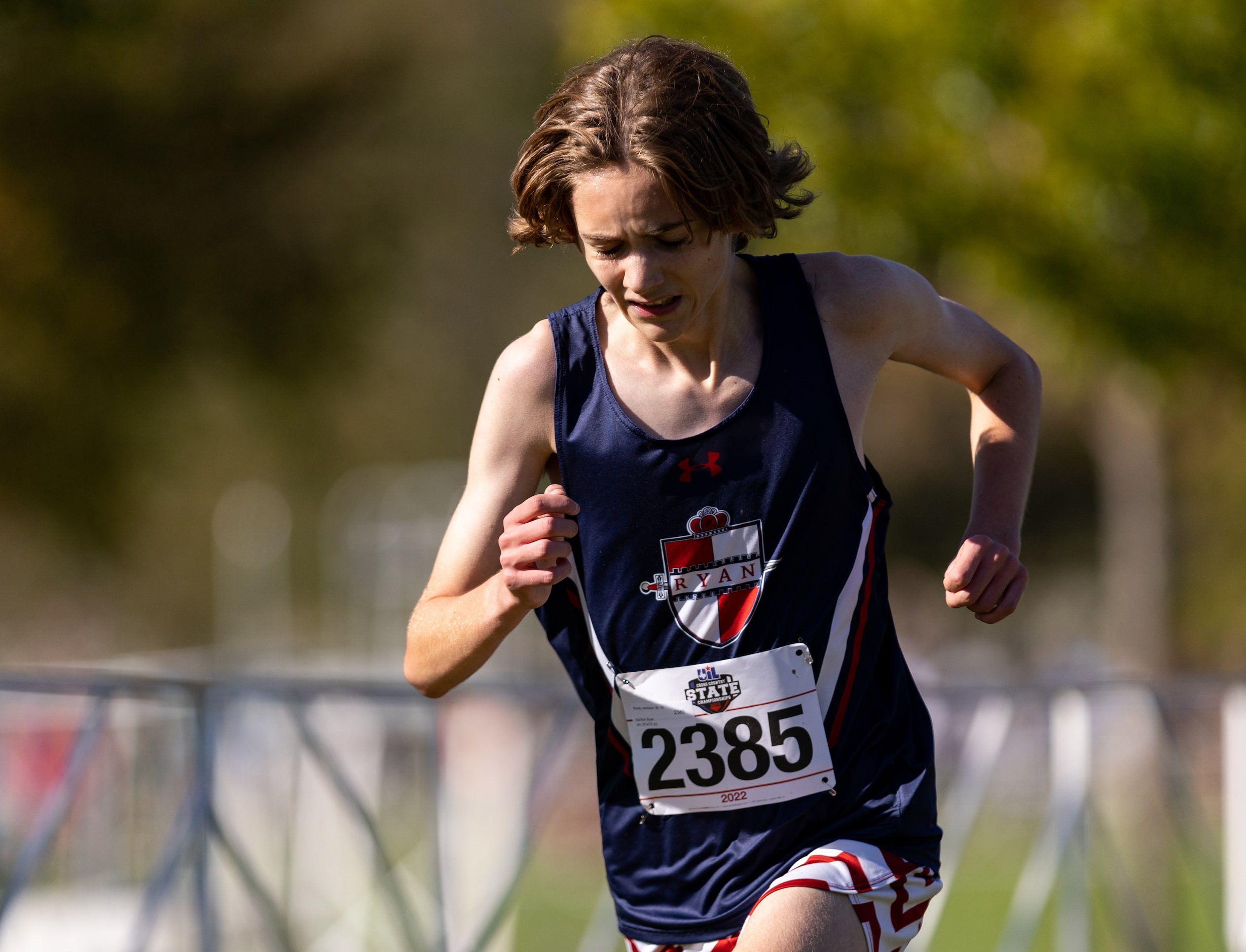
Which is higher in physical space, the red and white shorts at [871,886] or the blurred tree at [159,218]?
the blurred tree at [159,218]

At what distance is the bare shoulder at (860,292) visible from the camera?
7.77ft

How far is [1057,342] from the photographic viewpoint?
6102 mm

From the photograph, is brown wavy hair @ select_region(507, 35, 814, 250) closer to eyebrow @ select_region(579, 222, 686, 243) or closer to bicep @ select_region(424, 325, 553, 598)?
eyebrow @ select_region(579, 222, 686, 243)

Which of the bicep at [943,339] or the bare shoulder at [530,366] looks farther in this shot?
the bicep at [943,339]

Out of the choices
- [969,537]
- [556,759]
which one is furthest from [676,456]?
[556,759]

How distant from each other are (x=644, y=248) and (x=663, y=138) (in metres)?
0.16

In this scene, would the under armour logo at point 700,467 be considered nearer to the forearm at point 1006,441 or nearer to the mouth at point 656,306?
the mouth at point 656,306

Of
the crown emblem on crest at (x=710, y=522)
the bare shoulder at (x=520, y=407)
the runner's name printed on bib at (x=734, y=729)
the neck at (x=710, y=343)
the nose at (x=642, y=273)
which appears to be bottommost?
the runner's name printed on bib at (x=734, y=729)

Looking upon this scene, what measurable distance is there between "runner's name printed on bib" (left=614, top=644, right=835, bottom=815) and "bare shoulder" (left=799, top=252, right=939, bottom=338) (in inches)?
21.0

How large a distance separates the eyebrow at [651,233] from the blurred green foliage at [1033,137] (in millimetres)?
3591

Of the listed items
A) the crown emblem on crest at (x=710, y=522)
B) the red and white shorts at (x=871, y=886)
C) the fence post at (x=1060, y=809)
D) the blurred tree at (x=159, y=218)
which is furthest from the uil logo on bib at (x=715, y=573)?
the blurred tree at (x=159, y=218)

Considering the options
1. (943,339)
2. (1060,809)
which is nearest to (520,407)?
(943,339)

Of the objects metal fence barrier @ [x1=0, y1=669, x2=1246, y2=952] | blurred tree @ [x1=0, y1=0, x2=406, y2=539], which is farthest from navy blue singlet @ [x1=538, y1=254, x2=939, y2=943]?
blurred tree @ [x1=0, y1=0, x2=406, y2=539]

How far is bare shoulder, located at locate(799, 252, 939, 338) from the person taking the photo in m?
2.37
